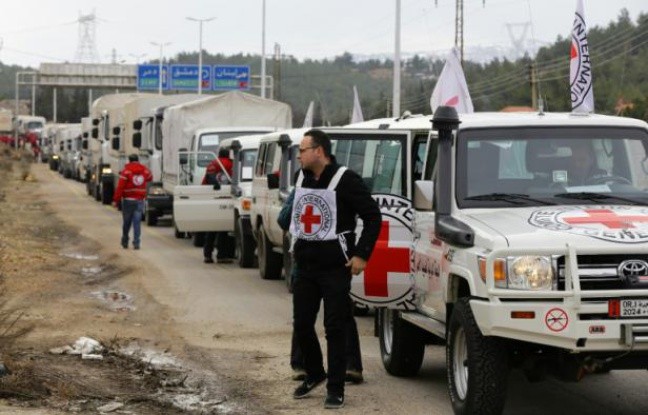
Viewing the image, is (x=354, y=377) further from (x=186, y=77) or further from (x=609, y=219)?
(x=186, y=77)

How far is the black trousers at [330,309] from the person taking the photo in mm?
9664

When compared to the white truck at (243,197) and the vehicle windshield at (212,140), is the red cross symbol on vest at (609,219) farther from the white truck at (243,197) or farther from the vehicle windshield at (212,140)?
the vehicle windshield at (212,140)

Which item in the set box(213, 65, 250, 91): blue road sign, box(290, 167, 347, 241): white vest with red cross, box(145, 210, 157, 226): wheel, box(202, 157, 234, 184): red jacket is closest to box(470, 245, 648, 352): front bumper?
box(290, 167, 347, 241): white vest with red cross

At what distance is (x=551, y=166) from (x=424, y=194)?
90 cm

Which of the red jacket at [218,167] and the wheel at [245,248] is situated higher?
the red jacket at [218,167]

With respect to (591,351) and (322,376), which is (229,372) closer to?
(322,376)

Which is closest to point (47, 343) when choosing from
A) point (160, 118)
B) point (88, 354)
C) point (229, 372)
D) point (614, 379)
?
point (88, 354)

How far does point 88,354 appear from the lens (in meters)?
12.1

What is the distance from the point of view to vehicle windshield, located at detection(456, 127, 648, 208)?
30.7ft

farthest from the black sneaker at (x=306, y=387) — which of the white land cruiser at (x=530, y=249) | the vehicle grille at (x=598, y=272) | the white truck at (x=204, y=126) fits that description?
A: the white truck at (x=204, y=126)

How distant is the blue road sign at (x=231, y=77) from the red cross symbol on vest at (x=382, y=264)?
82.9 metres

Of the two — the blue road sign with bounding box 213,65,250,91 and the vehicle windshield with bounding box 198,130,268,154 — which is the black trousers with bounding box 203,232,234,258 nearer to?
the vehicle windshield with bounding box 198,130,268,154

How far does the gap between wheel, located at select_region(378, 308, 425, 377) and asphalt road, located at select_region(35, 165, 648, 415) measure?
0.10 meters

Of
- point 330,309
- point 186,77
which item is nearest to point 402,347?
point 330,309
